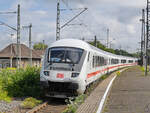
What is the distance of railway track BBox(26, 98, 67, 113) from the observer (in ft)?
32.5

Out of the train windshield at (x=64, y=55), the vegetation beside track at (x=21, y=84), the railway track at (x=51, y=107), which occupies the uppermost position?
the train windshield at (x=64, y=55)

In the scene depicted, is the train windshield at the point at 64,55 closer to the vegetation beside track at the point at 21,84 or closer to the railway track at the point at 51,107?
the railway track at the point at 51,107

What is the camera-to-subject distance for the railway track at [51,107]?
9.91 meters

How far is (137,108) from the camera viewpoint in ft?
31.0

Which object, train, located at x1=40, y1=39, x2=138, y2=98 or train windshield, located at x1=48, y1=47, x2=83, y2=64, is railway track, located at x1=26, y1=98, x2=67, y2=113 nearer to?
train, located at x1=40, y1=39, x2=138, y2=98

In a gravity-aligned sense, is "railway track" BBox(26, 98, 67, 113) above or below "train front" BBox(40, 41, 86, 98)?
below

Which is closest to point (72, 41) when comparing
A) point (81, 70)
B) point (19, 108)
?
point (81, 70)

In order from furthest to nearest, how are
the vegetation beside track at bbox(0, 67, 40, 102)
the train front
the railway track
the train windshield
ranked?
the vegetation beside track at bbox(0, 67, 40, 102), the train windshield, the train front, the railway track

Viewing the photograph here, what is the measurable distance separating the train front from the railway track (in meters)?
0.41

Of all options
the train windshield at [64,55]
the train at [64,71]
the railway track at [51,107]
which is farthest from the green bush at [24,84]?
the train windshield at [64,55]

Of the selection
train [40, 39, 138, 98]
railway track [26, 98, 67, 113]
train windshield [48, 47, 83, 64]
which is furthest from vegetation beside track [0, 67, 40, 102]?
train windshield [48, 47, 83, 64]

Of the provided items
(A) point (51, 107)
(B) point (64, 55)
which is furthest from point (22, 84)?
(A) point (51, 107)

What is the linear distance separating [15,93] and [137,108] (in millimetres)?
6540

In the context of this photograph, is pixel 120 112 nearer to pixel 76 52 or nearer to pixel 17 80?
pixel 76 52
